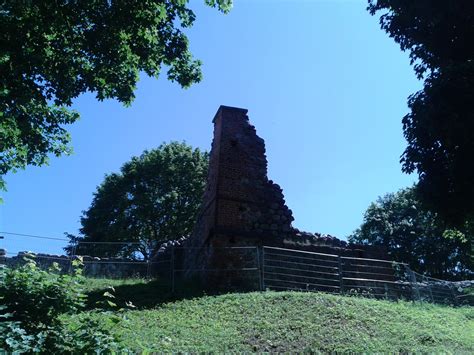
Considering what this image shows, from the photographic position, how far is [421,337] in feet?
32.7

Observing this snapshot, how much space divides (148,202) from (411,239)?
71.5 ft

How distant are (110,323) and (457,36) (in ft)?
30.4

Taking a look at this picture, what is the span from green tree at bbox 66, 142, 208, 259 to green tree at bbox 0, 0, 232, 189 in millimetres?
21283

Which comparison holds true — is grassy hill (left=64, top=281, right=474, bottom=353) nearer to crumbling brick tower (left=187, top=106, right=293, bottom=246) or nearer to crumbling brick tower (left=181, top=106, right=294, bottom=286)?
crumbling brick tower (left=181, top=106, right=294, bottom=286)

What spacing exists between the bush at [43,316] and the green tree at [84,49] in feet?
18.4

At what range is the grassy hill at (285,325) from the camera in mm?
8672

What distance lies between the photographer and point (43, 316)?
536 cm

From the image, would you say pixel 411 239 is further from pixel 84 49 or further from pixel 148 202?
pixel 84 49

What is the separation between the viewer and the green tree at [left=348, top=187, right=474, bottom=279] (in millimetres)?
35750

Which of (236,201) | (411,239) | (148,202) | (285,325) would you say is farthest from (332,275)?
(411,239)

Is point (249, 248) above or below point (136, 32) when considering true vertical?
below

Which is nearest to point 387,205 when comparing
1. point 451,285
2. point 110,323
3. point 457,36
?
point 451,285

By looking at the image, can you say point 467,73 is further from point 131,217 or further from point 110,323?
point 131,217

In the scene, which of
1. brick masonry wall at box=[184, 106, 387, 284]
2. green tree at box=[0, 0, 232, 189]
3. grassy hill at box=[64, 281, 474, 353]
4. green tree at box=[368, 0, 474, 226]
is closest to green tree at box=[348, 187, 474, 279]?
brick masonry wall at box=[184, 106, 387, 284]
